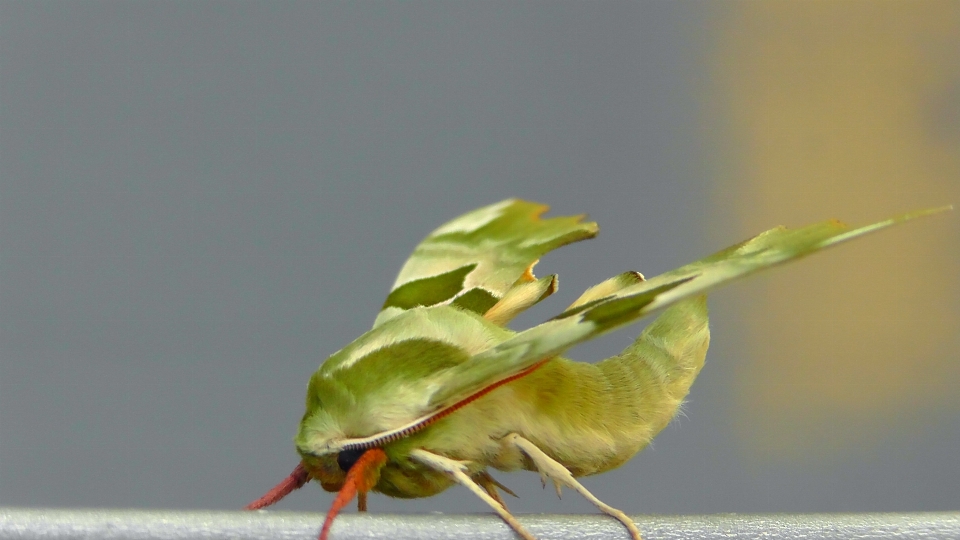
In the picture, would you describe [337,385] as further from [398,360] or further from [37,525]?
[37,525]

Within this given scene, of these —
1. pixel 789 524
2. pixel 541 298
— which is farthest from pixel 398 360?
pixel 789 524

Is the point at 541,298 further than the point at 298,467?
Yes

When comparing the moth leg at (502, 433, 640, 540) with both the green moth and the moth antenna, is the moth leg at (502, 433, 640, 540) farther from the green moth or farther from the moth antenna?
the moth antenna

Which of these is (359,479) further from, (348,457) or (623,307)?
(623,307)

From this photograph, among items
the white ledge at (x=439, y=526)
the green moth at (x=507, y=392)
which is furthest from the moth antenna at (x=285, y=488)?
the white ledge at (x=439, y=526)

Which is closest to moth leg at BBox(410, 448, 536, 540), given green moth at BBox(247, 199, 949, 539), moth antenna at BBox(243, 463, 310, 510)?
green moth at BBox(247, 199, 949, 539)

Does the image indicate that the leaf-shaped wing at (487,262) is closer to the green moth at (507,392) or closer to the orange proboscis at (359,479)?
the green moth at (507,392)
